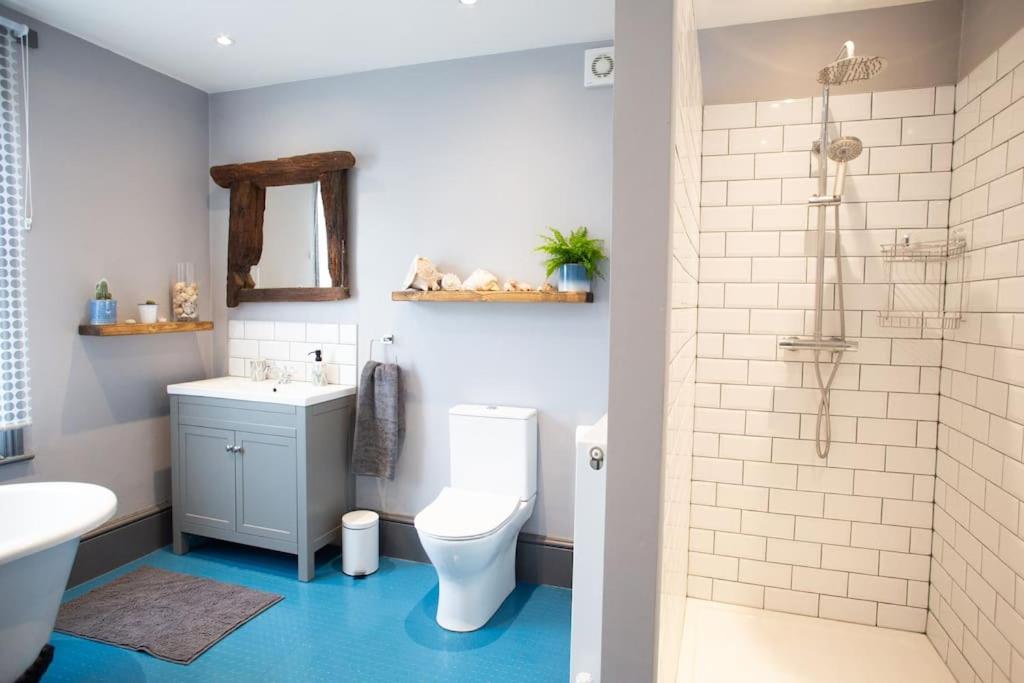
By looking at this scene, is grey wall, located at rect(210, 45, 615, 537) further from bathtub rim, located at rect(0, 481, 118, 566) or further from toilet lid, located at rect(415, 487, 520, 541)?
bathtub rim, located at rect(0, 481, 118, 566)

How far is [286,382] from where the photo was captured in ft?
10.8

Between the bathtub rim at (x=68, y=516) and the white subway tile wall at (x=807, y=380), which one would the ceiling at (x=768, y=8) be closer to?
the white subway tile wall at (x=807, y=380)

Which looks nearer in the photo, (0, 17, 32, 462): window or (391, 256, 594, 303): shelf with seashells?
(0, 17, 32, 462): window

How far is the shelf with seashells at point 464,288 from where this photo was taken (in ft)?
8.91

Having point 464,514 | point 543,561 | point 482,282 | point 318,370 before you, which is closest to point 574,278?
point 482,282

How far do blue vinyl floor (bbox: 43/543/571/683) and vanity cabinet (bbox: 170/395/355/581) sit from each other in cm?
23

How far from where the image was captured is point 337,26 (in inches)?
104

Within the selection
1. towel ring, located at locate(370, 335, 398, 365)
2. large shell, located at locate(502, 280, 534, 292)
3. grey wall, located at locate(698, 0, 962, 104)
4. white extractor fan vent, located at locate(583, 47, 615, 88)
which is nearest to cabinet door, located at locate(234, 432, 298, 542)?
towel ring, located at locate(370, 335, 398, 365)

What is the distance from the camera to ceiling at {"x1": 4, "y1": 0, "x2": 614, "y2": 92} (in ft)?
8.10

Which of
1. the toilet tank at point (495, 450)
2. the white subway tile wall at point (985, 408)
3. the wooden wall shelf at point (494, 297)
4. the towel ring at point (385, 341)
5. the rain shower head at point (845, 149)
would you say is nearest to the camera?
the white subway tile wall at point (985, 408)

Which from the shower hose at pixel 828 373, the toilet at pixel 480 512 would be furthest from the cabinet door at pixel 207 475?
the shower hose at pixel 828 373

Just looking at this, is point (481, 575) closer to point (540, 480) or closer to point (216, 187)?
point (540, 480)

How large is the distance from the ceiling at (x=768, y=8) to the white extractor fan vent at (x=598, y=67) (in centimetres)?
49

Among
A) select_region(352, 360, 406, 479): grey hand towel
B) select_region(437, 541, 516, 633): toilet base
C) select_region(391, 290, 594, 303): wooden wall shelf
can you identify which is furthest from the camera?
select_region(352, 360, 406, 479): grey hand towel
